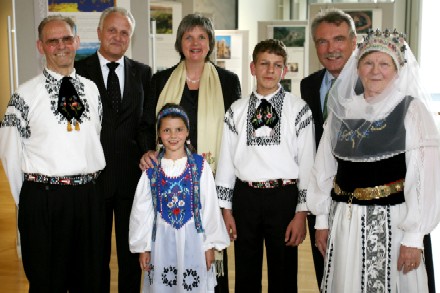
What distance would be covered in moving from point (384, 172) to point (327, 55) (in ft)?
3.04

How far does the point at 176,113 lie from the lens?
8.79 feet

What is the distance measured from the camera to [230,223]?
275 centimetres

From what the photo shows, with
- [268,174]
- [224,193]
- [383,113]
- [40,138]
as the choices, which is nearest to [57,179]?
[40,138]

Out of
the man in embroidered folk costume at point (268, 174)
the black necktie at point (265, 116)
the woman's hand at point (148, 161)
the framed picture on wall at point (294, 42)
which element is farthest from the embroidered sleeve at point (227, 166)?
the framed picture on wall at point (294, 42)

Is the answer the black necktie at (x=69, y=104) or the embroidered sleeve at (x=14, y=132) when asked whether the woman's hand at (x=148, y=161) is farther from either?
the embroidered sleeve at (x=14, y=132)

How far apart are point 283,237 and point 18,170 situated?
1330 millimetres

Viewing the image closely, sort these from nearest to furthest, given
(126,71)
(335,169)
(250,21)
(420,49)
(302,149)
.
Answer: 1. (335,169)
2. (302,149)
3. (126,71)
4. (420,49)
5. (250,21)

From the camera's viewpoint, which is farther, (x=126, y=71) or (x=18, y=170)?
(x=126, y=71)

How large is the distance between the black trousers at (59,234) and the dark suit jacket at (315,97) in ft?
3.96

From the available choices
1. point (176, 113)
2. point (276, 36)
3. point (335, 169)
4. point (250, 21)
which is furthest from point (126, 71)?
point (250, 21)

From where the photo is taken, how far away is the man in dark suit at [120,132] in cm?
303

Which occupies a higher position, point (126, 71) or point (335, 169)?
point (126, 71)

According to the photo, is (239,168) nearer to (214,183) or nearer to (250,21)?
(214,183)

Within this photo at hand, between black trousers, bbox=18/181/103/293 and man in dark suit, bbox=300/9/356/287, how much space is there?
1158mm
